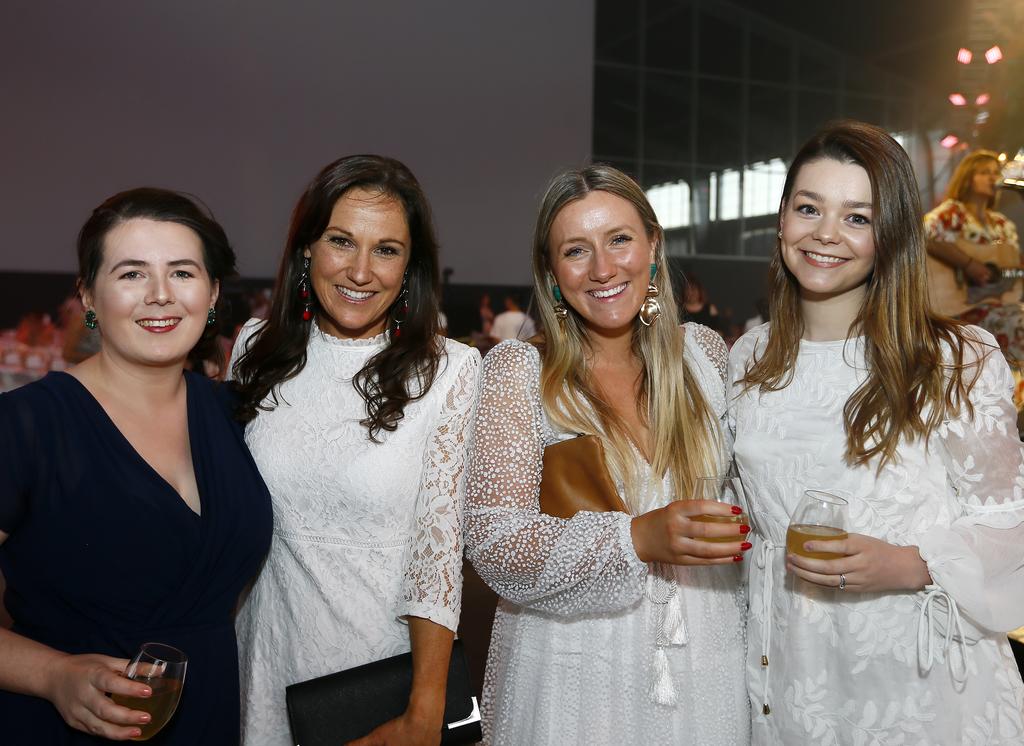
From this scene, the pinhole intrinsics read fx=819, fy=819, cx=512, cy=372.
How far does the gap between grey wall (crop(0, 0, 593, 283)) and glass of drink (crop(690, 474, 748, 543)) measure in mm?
5644

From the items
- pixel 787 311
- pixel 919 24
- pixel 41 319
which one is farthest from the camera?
pixel 919 24

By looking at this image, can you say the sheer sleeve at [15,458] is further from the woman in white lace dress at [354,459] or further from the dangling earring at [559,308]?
the dangling earring at [559,308]

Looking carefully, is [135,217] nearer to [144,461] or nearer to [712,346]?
[144,461]

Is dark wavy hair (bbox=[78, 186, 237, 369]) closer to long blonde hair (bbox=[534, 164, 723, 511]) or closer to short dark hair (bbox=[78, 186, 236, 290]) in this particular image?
short dark hair (bbox=[78, 186, 236, 290])

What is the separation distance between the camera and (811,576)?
5.11 ft

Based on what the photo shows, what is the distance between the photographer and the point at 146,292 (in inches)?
65.1

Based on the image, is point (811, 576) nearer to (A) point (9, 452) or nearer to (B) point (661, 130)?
(A) point (9, 452)

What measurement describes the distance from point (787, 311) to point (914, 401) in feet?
1.29

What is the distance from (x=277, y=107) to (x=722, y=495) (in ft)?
20.2

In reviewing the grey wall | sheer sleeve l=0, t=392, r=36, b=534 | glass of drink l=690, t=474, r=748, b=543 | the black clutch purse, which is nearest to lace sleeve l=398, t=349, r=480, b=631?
the black clutch purse

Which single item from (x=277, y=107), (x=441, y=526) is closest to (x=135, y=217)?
(x=441, y=526)

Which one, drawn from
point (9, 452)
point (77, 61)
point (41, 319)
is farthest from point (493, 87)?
point (9, 452)

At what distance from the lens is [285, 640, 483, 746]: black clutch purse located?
1.62 m

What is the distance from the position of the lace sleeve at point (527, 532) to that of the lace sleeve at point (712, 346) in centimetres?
51
